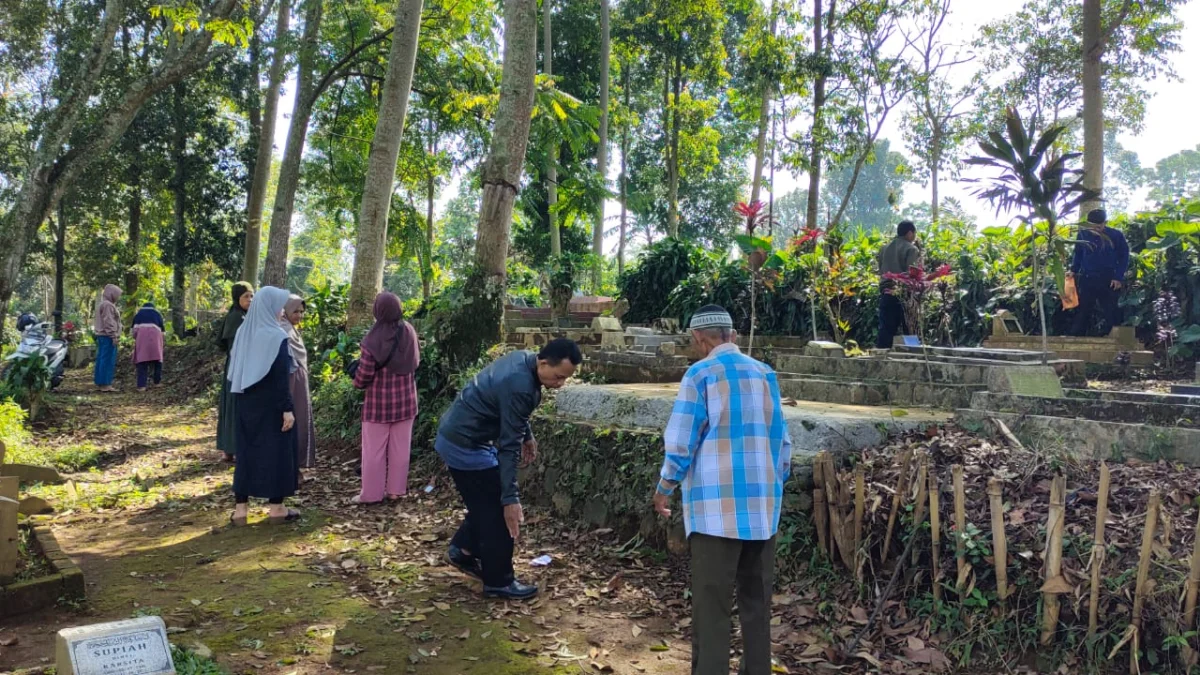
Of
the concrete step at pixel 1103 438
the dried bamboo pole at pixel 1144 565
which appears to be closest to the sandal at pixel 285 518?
the concrete step at pixel 1103 438

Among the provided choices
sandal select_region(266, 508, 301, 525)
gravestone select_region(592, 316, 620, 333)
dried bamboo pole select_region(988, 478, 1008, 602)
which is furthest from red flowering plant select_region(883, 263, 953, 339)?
sandal select_region(266, 508, 301, 525)

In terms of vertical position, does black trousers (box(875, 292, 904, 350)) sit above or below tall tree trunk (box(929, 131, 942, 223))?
below

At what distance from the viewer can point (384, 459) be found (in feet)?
20.8

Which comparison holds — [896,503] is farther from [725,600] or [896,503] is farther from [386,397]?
[386,397]

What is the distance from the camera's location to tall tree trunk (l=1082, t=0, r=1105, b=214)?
514 inches

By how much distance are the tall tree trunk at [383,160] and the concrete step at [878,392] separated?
7.20m

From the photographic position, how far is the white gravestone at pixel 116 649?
2.56 metres

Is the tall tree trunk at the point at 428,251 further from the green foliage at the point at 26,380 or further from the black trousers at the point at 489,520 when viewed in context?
the black trousers at the point at 489,520

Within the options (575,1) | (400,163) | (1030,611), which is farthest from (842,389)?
(575,1)

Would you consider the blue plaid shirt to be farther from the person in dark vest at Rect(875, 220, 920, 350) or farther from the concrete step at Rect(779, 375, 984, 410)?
the person in dark vest at Rect(875, 220, 920, 350)

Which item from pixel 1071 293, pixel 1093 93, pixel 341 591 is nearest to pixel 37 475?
pixel 341 591

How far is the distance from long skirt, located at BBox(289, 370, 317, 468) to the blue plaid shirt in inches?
151

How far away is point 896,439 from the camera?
460 cm

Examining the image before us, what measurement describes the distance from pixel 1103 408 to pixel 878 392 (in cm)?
Result: 154
